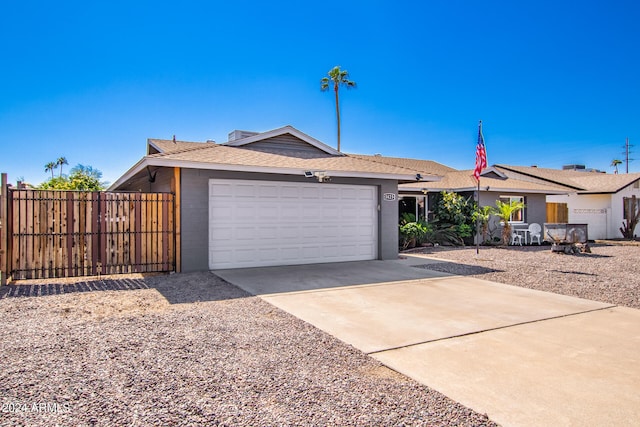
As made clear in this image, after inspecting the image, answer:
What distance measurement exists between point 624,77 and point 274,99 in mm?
14755

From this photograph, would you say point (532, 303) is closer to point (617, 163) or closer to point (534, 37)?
point (534, 37)

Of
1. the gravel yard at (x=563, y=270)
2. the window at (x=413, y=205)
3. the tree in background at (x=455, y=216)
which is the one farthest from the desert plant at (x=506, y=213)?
the window at (x=413, y=205)

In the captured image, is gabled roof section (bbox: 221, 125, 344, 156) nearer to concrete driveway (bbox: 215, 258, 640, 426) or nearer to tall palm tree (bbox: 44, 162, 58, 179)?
concrete driveway (bbox: 215, 258, 640, 426)

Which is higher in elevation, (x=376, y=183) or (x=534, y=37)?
(x=534, y=37)

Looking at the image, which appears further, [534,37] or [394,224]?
[534,37]

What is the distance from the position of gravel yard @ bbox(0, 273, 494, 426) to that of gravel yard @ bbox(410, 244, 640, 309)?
5441 mm

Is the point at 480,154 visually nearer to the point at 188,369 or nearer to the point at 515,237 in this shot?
the point at 515,237

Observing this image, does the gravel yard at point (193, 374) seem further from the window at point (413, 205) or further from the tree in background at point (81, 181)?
the tree in background at point (81, 181)

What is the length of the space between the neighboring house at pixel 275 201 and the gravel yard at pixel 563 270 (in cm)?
243

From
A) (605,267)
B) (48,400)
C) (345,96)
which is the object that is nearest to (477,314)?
(48,400)

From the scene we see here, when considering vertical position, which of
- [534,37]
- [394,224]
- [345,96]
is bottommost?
[394,224]

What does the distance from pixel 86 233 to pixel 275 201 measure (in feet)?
14.3

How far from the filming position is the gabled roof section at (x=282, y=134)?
38.1ft

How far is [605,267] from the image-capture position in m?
10.8
